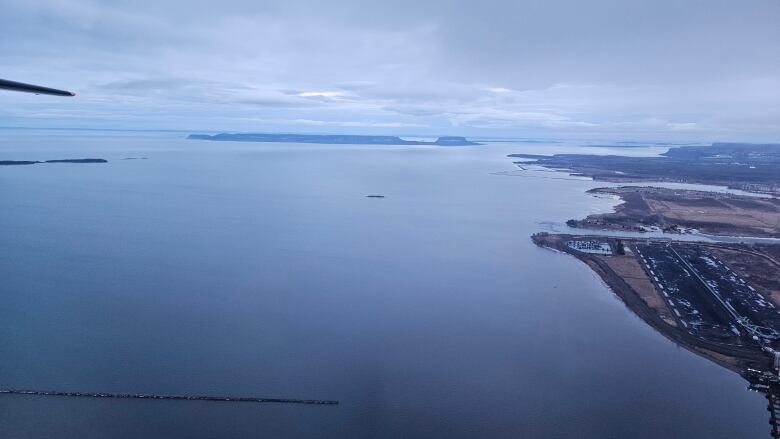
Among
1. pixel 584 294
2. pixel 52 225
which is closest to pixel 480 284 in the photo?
pixel 584 294

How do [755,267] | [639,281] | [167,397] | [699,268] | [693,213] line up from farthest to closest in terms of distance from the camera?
[693,213], [755,267], [699,268], [639,281], [167,397]

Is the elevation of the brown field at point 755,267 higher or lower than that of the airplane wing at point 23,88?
lower

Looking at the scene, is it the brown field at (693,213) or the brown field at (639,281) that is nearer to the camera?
the brown field at (639,281)

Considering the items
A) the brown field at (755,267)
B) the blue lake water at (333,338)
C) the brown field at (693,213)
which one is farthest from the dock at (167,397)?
the brown field at (693,213)

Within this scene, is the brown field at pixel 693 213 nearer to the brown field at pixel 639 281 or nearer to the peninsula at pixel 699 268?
the peninsula at pixel 699 268

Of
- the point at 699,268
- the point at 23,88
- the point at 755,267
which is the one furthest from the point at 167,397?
the point at 755,267

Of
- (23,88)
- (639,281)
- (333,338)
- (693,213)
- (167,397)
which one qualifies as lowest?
(167,397)

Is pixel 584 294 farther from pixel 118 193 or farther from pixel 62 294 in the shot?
pixel 118 193

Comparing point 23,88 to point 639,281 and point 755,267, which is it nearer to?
point 639,281
